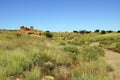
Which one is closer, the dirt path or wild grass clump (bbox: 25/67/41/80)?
wild grass clump (bbox: 25/67/41/80)

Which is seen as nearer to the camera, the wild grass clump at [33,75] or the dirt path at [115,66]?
the wild grass clump at [33,75]

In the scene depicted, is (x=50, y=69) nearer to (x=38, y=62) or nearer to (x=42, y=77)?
(x=38, y=62)

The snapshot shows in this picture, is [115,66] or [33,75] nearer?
[33,75]

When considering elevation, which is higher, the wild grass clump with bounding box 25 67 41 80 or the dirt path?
the wild grass clump with bounding box 25 67 41 80

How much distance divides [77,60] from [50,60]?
237 centimetres

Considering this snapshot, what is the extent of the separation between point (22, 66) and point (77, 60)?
5248 millimetres

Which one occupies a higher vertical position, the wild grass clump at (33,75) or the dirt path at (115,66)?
the wild grass clump at (33,75)

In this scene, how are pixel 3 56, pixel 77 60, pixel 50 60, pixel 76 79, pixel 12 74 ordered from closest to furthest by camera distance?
pixel 76 79 < pixel 12 74 < pixel 3 56 < pixel 50 60 < pixel 77 60

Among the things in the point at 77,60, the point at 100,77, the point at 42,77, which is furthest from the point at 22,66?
the point at 77,60

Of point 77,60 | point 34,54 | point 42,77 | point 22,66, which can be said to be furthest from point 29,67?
point 77,60

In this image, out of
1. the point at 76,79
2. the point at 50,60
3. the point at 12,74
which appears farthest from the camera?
the point at 50,60

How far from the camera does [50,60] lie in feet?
47.7

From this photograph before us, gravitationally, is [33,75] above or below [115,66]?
above

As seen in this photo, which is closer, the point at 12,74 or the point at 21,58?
the point at 12,74
